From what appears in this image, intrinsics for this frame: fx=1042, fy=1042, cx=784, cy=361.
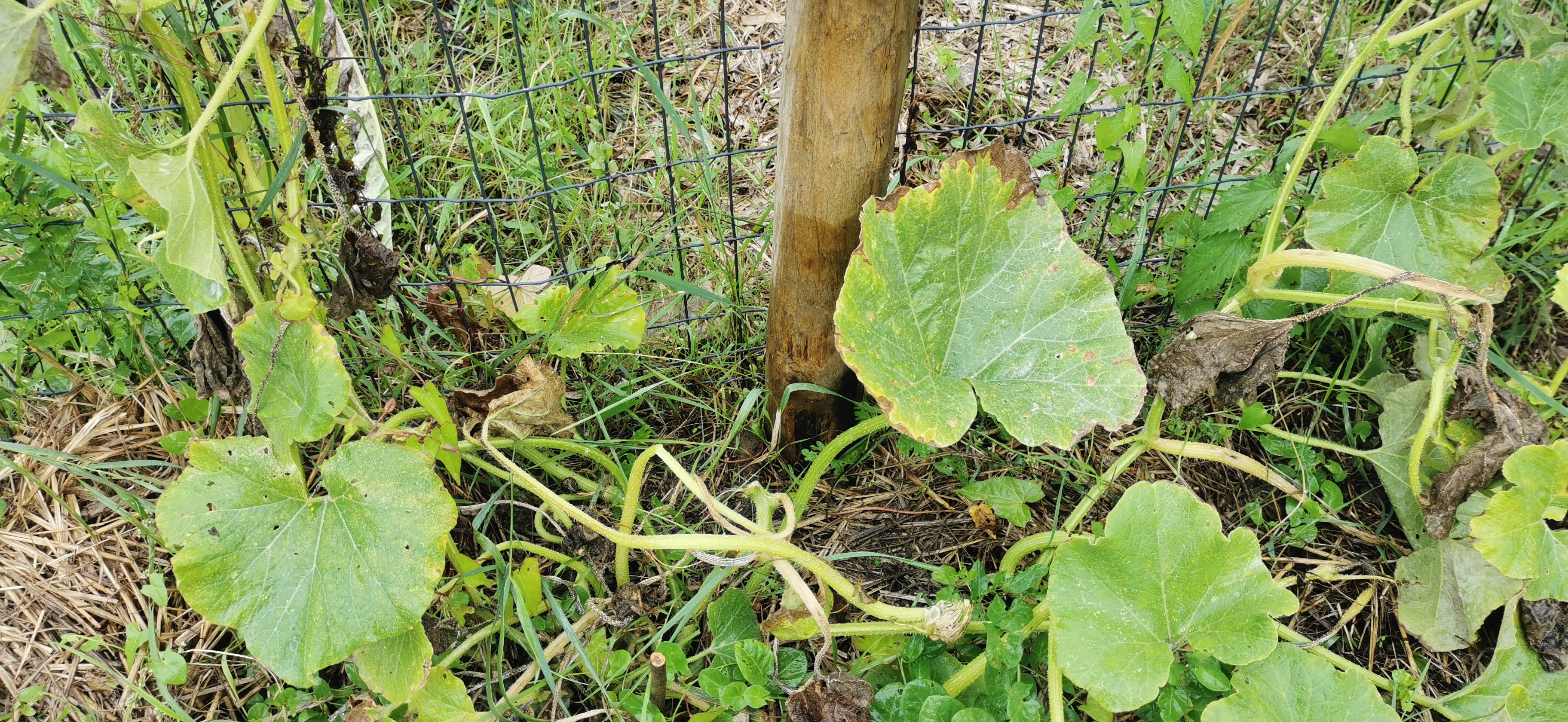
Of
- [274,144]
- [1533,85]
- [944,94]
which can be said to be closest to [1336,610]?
[1533,85]

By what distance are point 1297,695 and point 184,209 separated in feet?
5.59

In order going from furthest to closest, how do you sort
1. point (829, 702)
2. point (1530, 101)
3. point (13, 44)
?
point (1530, 101)
point (829, 702)
point (13, 44)

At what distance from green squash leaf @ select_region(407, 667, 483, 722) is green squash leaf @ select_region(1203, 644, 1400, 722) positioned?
3.65 ft

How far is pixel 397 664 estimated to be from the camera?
1.58 metres

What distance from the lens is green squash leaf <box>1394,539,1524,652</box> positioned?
69.1 inches

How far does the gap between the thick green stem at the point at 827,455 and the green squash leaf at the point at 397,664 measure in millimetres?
654

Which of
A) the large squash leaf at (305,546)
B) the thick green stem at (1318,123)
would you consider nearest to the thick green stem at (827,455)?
the large squash leaf at (305,546)

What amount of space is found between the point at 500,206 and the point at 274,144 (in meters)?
0.50

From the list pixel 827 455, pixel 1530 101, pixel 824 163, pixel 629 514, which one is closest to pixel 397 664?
pixel 629 514

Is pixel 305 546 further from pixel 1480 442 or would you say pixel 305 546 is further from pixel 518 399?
pixel 1480 442

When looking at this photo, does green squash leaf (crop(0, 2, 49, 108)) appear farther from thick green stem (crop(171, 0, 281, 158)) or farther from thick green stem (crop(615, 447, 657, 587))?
thick green stem (crop(615, 447, 657, 587))

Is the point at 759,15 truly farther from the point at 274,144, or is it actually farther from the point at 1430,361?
the point at 1430,361

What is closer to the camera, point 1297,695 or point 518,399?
point 1297,695

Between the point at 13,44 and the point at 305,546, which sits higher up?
the point at 13,44
